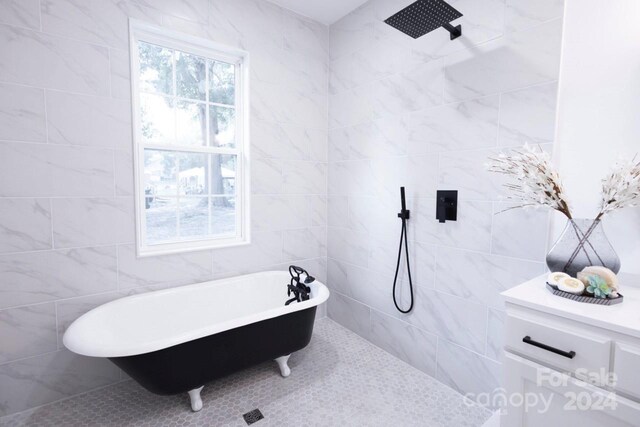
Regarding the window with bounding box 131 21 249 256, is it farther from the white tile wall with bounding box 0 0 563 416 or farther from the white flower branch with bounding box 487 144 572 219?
the white flower branch with bounding box 487 144 572 219

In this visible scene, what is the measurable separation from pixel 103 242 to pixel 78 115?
819 millimetres

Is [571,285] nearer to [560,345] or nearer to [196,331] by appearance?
[560,345]

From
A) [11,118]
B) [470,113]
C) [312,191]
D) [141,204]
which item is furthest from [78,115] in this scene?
[470,113]

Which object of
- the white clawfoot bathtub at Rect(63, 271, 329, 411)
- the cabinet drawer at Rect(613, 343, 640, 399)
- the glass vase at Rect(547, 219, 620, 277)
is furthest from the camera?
the white clawfoot bathtub at Rect(63, 271, 329, 411)

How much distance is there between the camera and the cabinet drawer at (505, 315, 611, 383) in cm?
104

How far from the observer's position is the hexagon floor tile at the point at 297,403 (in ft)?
5.98

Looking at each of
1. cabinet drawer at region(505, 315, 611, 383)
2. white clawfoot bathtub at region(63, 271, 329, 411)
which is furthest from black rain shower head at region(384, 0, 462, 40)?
white clawfoot bathtub at region(63, 271, 329, 411)

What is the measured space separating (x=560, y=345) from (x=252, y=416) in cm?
162

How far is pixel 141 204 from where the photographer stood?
7.30ft

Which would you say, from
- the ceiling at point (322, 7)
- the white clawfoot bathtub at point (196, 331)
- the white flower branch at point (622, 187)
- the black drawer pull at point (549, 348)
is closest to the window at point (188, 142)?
the white clawfoot bathtub at point (196, 331)

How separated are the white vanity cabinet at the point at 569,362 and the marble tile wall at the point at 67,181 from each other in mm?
2117

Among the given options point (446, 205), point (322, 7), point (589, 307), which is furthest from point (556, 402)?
point (322, 7)

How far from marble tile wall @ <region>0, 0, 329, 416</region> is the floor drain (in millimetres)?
1029

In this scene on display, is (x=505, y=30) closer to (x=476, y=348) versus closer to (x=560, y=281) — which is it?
(x=560, y=281)
